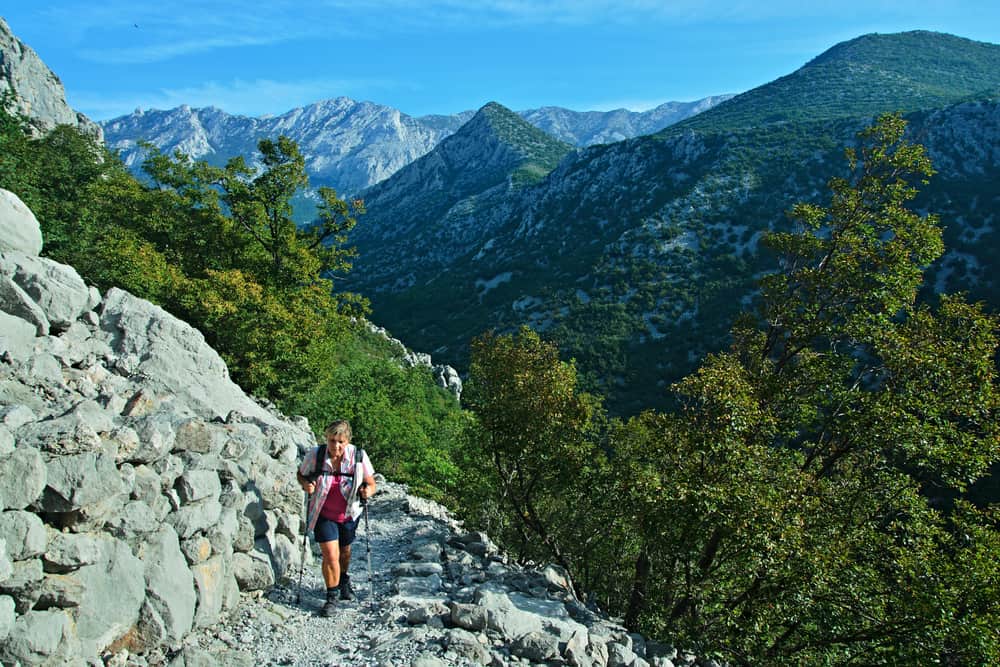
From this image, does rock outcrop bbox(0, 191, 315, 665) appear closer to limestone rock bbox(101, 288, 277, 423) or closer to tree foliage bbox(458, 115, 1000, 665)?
limestone rock bbox(101, 288, 277, 423)

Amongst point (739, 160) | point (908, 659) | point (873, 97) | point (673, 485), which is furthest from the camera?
point (873, 97)

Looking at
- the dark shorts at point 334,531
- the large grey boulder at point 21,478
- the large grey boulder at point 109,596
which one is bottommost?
the dark shorts at point 334,531

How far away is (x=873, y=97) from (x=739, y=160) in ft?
136

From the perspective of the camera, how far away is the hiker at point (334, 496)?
7922 mm

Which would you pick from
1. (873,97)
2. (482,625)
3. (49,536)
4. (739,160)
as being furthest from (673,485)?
(873,97)

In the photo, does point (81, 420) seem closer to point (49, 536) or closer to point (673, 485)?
point (49, 536)

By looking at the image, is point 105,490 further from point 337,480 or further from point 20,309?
point 20,309

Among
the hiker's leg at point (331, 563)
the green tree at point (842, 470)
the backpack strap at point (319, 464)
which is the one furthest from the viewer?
the green tree at point (842, 470)

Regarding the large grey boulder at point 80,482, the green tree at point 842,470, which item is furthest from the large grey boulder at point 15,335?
the green tree at point 842,470

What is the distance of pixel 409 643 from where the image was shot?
6.93m

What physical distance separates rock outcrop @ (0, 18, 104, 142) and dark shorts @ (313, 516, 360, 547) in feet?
337

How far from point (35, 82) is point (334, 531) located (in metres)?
122

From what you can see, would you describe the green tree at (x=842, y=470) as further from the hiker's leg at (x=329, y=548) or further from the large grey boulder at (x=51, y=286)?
the large grey boulder at (x=51, y=286)

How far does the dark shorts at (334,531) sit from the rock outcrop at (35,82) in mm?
102736
